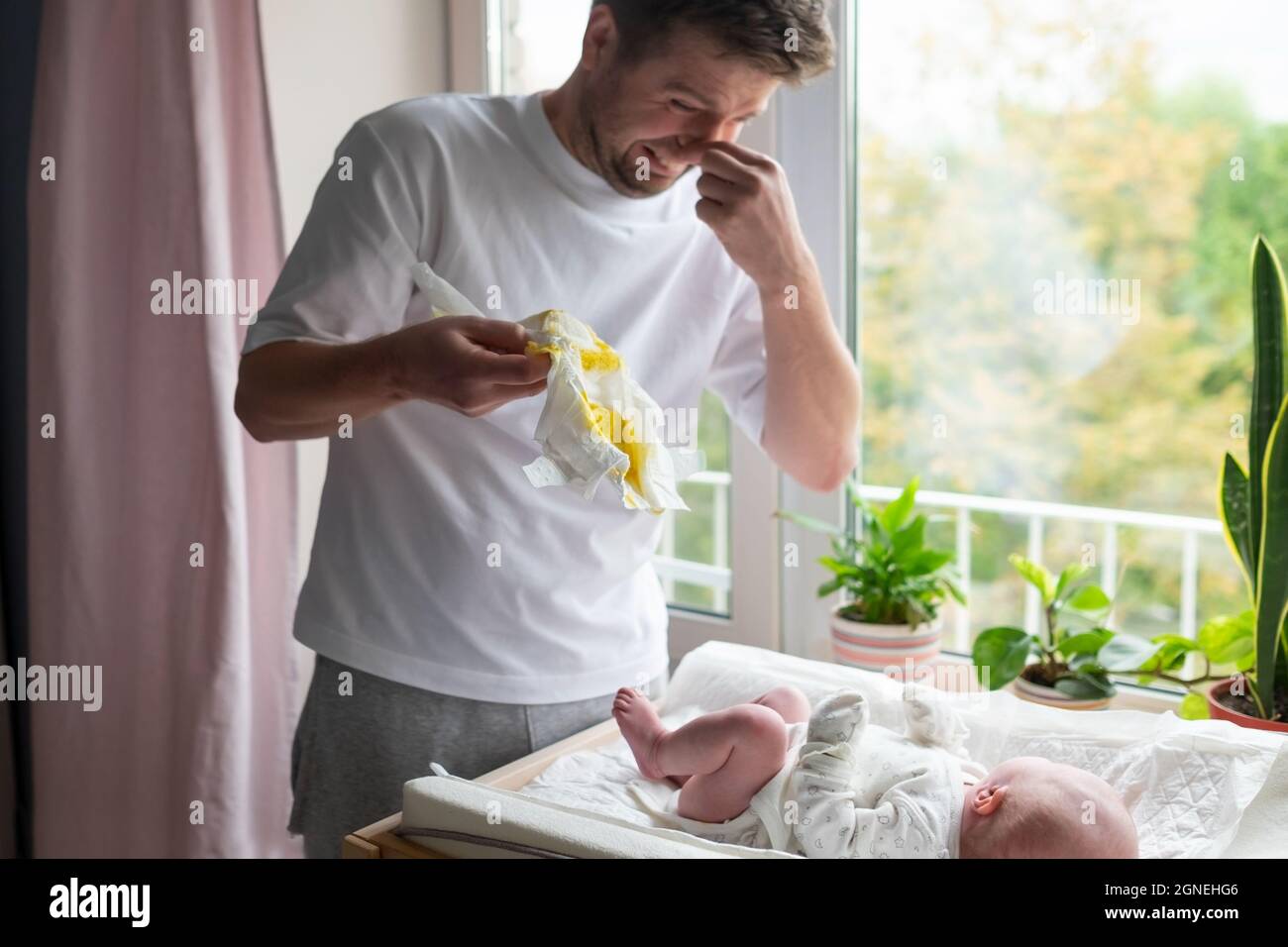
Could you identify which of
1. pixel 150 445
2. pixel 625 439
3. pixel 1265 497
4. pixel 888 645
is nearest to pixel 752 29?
pixel 625 439

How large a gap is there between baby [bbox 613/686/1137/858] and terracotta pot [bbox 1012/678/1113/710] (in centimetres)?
35

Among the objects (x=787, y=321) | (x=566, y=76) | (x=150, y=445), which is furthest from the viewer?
(x=566, y=76)

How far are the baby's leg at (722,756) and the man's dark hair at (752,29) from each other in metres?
0.74

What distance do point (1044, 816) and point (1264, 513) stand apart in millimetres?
570

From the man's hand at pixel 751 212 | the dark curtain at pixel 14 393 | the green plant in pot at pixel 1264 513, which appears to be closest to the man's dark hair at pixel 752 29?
the man's hand at pixel 751 212

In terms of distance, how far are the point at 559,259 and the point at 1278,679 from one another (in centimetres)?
111

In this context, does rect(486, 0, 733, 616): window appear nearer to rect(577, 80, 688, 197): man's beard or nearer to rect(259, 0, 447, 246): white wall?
rect(259, 0, 447, 246): white wall

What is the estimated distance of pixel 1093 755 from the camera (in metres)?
1.28

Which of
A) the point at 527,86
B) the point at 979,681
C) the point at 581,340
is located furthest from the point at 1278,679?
the point at 527,86

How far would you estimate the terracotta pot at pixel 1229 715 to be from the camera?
136 cm

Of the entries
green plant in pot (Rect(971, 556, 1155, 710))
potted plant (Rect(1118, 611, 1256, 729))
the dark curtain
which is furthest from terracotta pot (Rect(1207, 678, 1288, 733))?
the dark curtain

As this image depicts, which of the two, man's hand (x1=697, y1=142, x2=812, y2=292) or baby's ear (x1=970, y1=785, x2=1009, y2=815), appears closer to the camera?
baby's ear (x1=970, y1=785, x2=1009, y2=815)

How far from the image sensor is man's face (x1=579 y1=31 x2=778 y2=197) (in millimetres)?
1243

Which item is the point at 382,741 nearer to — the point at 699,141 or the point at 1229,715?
the point at 699,141
